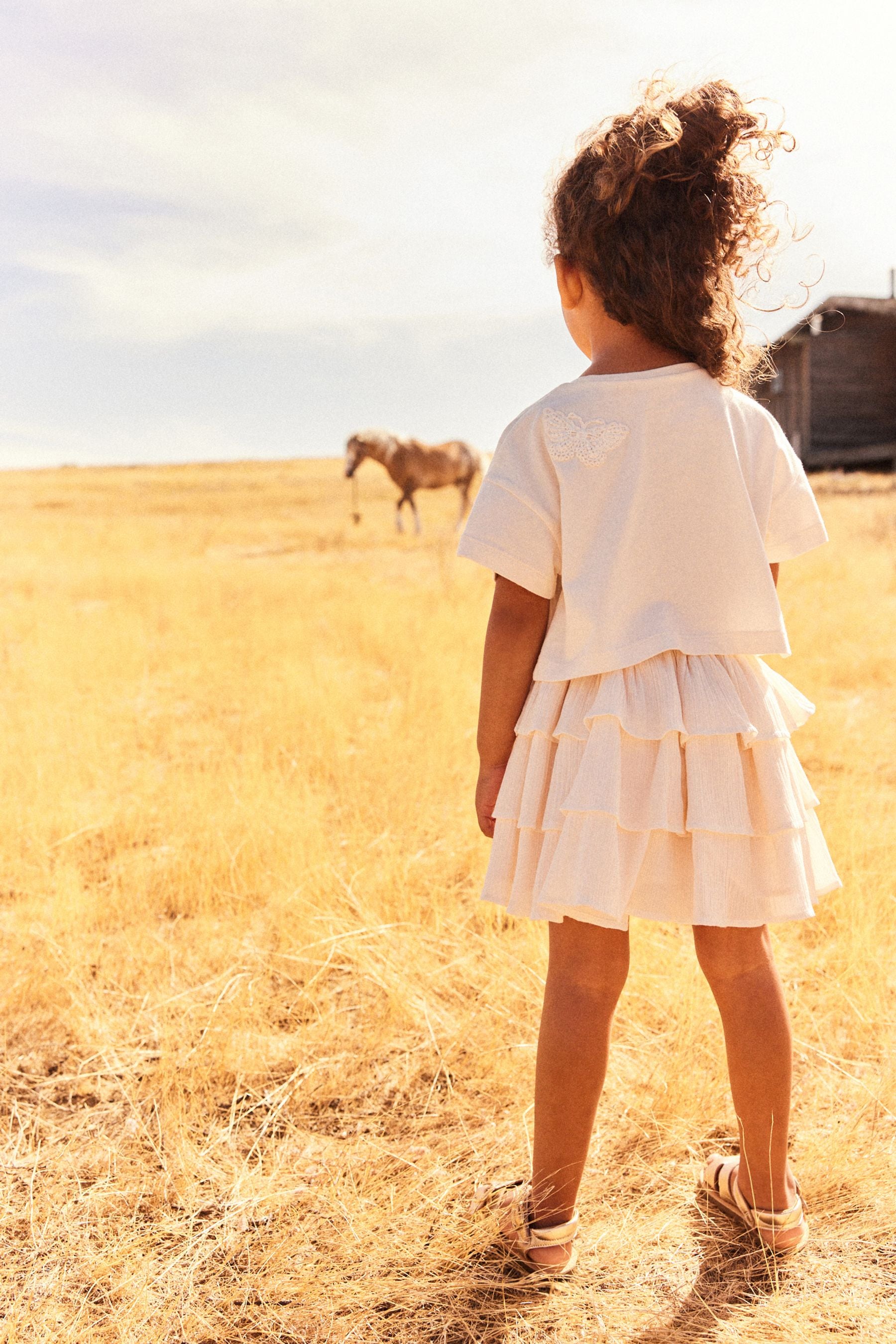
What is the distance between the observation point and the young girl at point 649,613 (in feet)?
4.01

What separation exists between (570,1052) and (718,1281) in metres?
0.47

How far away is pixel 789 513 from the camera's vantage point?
4.46 ft

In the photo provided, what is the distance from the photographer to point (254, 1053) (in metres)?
2.01

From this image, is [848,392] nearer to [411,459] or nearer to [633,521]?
[411,459]

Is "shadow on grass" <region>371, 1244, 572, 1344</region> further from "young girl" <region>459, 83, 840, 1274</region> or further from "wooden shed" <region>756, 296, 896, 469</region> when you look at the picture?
"wooden shed" <region>756, 296, 896, 469</region>

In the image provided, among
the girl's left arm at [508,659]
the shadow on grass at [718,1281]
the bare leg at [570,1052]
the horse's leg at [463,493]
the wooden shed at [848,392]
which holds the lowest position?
the shadow on grass at [718,1281]

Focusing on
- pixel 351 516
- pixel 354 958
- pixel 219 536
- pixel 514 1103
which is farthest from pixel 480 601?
pixel 351 516

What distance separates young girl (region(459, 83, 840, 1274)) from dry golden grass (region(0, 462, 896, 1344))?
0.32 metres

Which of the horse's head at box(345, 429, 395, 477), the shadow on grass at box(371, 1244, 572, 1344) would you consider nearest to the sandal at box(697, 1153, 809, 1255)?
the shadow on grass at box(371, 1244, 572, 1344)

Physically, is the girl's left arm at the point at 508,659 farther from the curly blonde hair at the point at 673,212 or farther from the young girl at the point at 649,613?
the curly blonde hair at the point at 673,212

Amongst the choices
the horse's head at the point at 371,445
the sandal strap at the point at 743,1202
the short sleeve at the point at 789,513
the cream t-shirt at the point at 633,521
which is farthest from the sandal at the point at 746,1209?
the horse's head at the point at 371,445

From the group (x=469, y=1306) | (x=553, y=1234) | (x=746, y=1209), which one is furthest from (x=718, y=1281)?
(x=469, y=1306)

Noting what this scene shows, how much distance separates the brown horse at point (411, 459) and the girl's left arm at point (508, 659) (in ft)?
41.4

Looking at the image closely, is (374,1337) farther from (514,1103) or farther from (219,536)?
(219,536)
